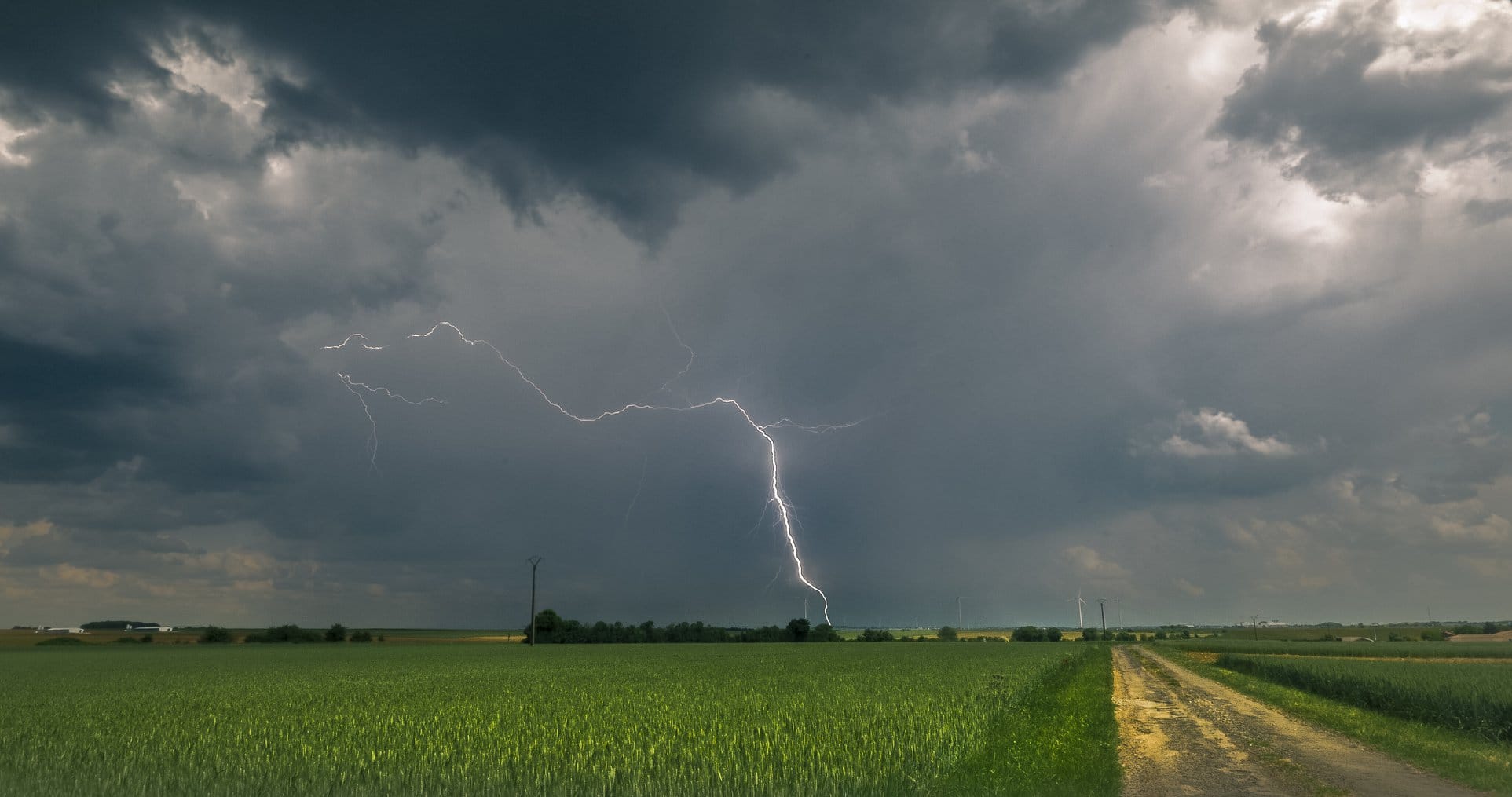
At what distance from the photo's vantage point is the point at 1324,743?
19.2 metres

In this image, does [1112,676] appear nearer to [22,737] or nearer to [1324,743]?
[1324,743]

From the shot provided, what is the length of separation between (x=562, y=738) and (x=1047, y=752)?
10057 mm

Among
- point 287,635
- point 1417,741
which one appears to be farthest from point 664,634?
point 1417,741

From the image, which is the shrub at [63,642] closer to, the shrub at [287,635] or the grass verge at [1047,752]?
the shrub at [287,635]

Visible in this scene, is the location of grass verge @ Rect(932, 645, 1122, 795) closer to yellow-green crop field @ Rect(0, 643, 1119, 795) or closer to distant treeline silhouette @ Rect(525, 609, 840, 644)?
yellow-green crop field @ Rect(0, 643, 1119, 795)

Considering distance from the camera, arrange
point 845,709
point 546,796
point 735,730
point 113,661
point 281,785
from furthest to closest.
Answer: point 113,661 < point 845,709 < point 735,730 < point 281,785 < point 546,796

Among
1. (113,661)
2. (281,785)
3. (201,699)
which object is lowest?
(113,661)

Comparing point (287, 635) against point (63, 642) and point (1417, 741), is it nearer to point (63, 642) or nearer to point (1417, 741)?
point (63, 642)

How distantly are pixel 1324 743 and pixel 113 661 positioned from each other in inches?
3265

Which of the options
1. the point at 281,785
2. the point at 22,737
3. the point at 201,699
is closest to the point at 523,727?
the point at 281,785

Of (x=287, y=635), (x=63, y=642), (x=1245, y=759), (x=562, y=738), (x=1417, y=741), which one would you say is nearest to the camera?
(x=562, y=738)

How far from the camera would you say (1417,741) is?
20.2m

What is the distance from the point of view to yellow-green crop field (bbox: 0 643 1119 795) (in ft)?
38.6

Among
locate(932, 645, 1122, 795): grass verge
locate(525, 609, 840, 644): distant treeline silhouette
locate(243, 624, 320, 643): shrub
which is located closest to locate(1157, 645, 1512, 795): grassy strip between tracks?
locate(932, 645, 1122, 795): grass verge
